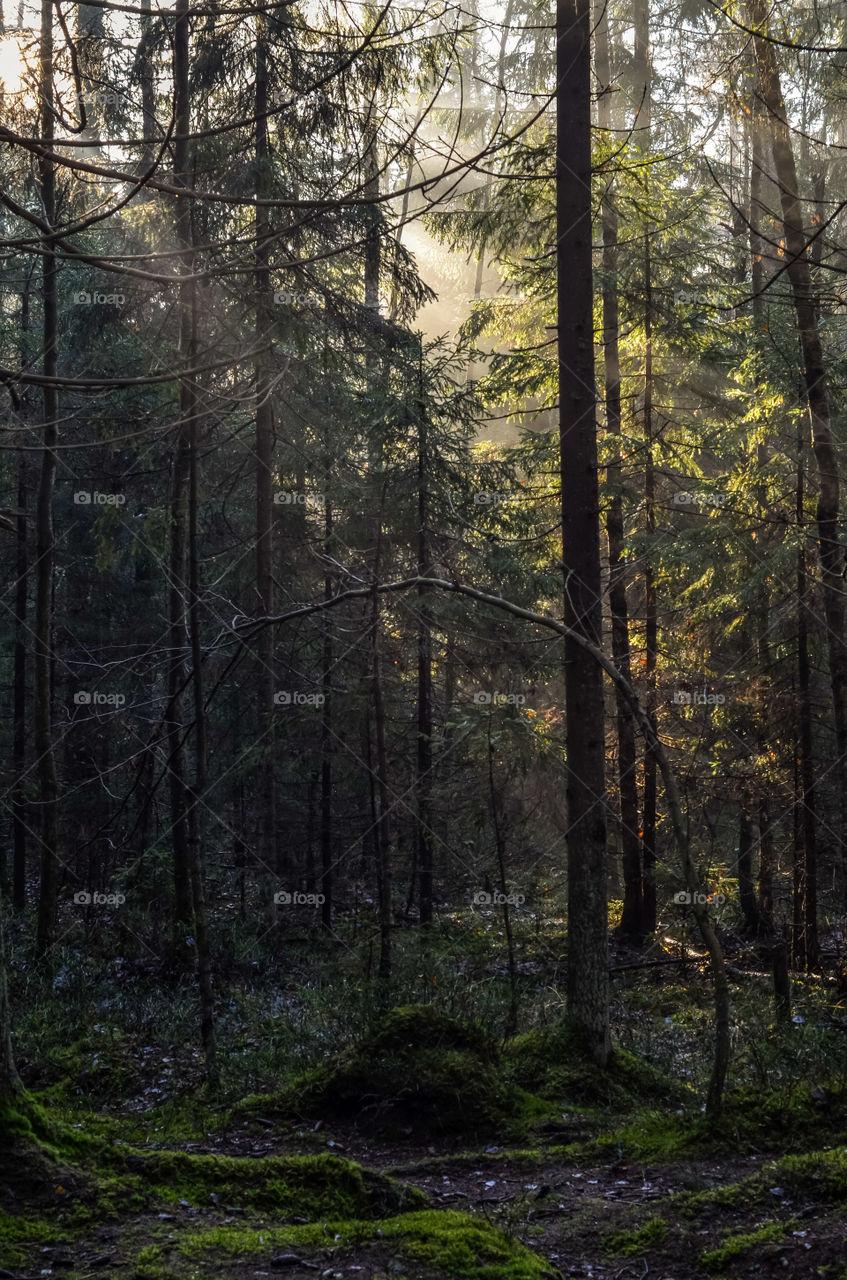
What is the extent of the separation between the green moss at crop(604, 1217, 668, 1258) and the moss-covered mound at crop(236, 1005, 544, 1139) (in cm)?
183

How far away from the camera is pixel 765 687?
13734 millimetres

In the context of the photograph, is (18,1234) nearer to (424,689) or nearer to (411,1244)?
(411,1244)

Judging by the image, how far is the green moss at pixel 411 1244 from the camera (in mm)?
3871

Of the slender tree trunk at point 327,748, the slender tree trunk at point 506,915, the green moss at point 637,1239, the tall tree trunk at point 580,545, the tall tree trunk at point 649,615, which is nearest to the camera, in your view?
the green moss at point 637,1239

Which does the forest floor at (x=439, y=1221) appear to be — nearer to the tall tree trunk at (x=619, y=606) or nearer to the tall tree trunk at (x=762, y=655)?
the tall tree trunk at (x=762, y=655)

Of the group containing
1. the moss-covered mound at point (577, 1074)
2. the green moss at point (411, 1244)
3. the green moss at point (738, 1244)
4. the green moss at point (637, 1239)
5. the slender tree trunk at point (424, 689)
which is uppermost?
the slender tree trunk at point (424, 689)

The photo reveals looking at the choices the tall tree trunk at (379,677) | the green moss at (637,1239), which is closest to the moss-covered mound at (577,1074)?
the green moss at (637,1239)

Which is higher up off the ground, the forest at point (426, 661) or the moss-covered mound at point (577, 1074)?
the forest at point (426, 661)

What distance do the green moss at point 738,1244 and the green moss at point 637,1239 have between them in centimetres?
28

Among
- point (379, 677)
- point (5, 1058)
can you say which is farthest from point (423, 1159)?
point (379, 677)

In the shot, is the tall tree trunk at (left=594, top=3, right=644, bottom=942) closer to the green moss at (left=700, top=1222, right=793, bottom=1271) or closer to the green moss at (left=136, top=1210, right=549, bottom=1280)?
the green moss at (left=700, top=1222, right=793, bottom=1271)

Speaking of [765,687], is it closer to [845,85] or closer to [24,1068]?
[845,85]

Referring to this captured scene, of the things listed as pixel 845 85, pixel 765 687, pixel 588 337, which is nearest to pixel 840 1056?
pixel 588 337

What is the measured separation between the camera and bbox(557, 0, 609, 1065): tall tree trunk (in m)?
7.85
